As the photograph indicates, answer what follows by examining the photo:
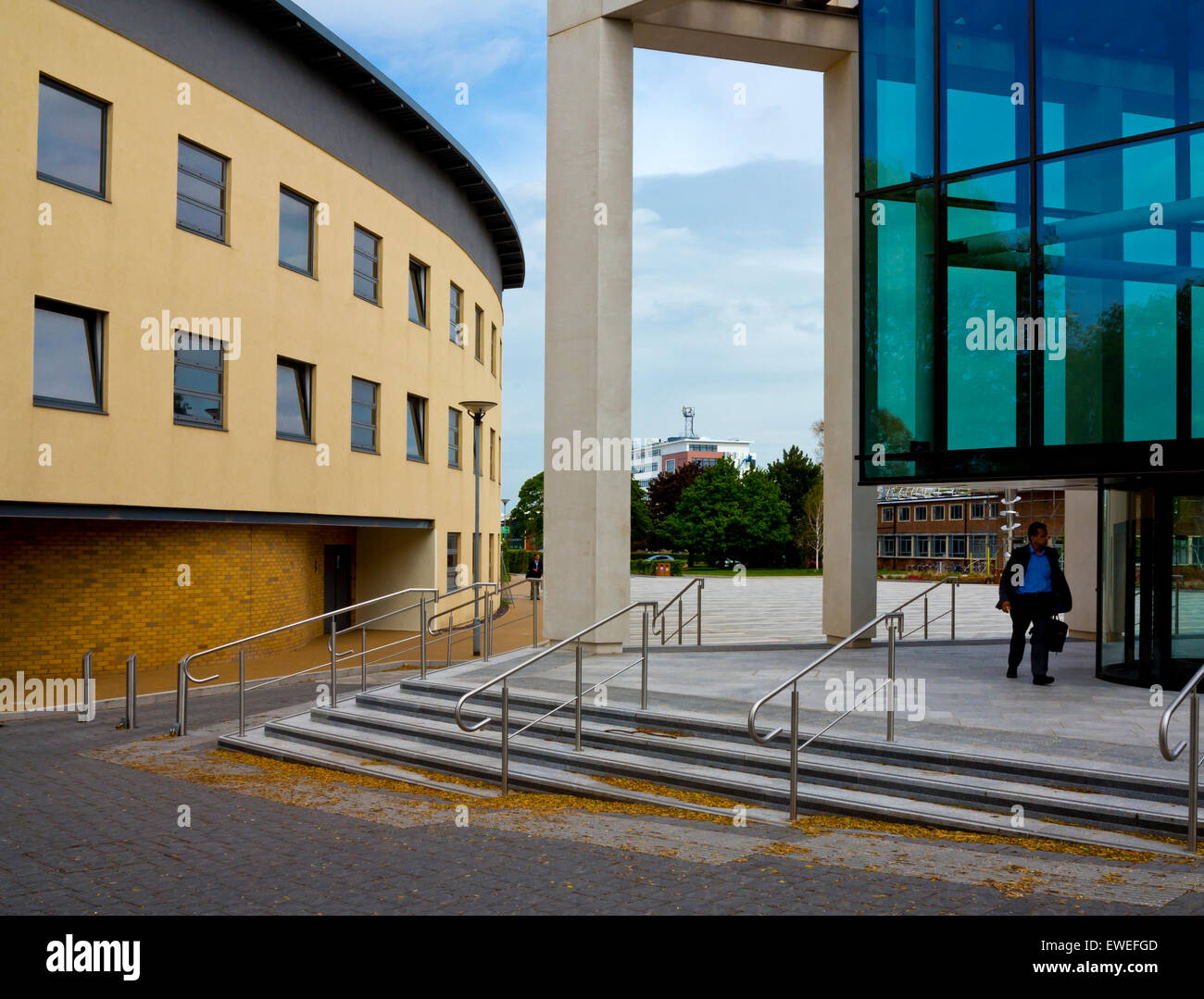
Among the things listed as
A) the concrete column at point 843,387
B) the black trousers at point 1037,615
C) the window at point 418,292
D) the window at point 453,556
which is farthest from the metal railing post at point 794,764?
the window at point 453,556

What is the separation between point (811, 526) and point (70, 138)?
2715 inches

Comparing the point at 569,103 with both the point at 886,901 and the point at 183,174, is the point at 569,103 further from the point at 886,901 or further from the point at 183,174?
the point at 886,901

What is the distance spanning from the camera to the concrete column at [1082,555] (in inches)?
664

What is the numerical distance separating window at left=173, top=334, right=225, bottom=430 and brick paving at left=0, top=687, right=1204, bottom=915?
1018cm

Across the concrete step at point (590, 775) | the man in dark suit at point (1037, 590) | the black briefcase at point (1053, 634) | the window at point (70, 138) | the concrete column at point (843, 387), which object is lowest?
the concrete step at point (590, 775)

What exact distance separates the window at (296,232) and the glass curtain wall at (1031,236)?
12.2m

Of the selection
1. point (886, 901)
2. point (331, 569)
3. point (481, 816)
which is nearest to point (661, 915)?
point (886, 901)

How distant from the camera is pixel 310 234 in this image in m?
22.2

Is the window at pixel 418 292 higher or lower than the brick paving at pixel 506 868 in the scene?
higher

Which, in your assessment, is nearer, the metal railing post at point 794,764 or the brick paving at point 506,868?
the brick paving at point 506,868

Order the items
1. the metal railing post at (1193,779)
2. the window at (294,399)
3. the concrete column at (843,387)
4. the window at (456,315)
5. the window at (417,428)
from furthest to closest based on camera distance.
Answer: the window at (456,315) < the window at (417,428) < the window at (294,399) < the concrete column at (843,387) < the metal railing post at (1193,779)

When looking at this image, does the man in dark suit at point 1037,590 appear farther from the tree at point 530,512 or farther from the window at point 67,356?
the tree at point 530,512

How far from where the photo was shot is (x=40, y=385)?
15.2 meters

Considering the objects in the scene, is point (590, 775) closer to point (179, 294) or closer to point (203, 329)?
point (179, 294)
